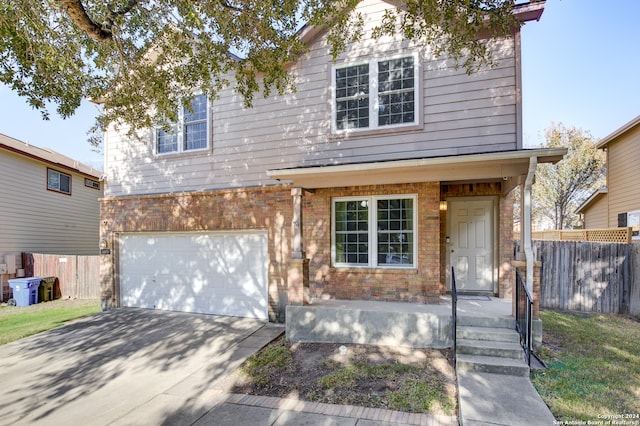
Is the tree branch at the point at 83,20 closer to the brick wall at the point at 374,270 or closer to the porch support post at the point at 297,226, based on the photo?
the porch support post at the point at 297,226

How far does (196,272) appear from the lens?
8.85m

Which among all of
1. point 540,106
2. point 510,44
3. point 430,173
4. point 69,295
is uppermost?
point 540,106

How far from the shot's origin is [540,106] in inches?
956

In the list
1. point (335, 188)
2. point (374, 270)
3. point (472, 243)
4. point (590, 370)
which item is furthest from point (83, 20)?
point (590, 370)

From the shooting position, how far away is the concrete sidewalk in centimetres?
355

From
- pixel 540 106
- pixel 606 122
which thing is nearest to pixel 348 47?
pixel 540 106

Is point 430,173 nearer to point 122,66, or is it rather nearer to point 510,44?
point 510,44

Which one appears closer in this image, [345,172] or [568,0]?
[568,0]

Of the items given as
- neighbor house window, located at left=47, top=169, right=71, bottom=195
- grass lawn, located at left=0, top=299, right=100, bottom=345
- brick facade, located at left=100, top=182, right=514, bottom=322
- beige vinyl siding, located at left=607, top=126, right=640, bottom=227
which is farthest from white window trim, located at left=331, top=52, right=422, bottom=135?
neighbor house window, located at left=47, top=169, right=71, bottom=195

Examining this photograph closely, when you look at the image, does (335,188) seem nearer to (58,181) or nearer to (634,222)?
(634,222)

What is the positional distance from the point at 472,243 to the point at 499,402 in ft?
14.1

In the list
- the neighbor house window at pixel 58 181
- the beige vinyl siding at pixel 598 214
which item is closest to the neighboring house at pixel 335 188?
the neighbor house window at pixel 58 181

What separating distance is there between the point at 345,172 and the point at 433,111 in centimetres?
228

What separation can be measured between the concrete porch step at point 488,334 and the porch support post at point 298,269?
286 cm
